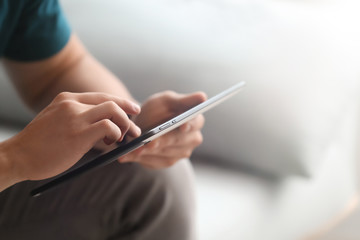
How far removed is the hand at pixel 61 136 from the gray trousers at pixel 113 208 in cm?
10

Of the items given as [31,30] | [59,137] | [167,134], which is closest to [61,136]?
[59,137]

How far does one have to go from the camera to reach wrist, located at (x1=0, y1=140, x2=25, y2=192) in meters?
0.36

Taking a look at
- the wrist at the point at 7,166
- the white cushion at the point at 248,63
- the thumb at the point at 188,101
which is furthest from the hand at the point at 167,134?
the white cushion at the point at 248,63

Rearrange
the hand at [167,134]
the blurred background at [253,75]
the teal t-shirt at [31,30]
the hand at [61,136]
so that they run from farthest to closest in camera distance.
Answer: the blurred background at [253,75]
the teal t-shirt at [31,30]
the hand at [167,134]
the hand at [61,136]

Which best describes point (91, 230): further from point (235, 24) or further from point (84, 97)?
point (235, 24)

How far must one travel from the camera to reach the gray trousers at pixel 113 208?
49 centimetres

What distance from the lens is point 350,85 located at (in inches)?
31.7

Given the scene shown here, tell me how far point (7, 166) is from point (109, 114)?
80 millimetres

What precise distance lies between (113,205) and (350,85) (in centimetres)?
44

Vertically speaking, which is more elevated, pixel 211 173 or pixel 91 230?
pixel 91 230

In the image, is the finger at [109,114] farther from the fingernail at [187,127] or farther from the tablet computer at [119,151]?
the fingernail at [187,127]

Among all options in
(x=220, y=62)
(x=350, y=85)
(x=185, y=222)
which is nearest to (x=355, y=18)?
(x=350, y=85)

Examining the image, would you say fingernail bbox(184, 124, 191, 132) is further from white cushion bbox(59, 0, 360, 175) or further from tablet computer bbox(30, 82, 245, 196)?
white cushion bbox(59, 0, 360, 175)

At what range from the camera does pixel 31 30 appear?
2.00 ft
